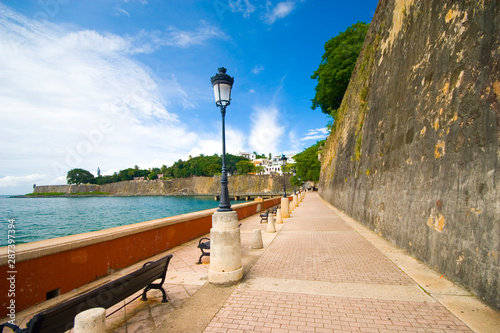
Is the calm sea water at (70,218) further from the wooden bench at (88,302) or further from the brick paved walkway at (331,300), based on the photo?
the brick paved walkway at (331,300)

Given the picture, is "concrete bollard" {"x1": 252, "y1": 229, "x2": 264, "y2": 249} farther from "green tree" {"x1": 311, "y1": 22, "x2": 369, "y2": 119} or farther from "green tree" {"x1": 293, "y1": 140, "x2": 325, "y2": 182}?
"green tree" {"x1": 293, "y1": 140, "x2": 325, "y2": 182}

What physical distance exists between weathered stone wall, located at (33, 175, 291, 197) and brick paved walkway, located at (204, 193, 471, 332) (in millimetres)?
89315

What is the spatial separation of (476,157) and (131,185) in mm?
156483

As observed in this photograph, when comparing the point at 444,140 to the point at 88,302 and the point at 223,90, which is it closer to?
the point at 223,90

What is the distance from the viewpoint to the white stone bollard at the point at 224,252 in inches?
178

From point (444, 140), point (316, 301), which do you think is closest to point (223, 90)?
point (316, 301)

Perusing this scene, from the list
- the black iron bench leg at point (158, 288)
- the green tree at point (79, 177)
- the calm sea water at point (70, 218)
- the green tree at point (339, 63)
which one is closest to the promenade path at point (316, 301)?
the black iron bench leg at point (158, 288)

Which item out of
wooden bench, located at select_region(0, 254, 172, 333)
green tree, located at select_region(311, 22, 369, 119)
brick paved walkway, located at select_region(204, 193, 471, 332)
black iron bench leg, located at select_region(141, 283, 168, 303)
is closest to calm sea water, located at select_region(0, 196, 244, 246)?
black iron bench leg, located at select_region(141, 283, 168, 303)

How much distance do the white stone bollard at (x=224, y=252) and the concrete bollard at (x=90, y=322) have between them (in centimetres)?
247

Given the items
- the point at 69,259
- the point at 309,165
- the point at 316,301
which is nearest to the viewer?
the point at 316,301

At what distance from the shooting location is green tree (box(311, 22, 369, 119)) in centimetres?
2838

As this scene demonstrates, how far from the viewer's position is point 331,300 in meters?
3.83

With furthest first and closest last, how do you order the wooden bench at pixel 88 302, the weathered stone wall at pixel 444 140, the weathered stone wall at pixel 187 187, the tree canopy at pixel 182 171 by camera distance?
the tree canopy at pixel 182 171, the weathered stone wall at pixel 187 187, the weathered stone wall at pixel 444 140, the wooden bench at pixel 88 302

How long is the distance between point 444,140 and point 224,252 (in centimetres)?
519
